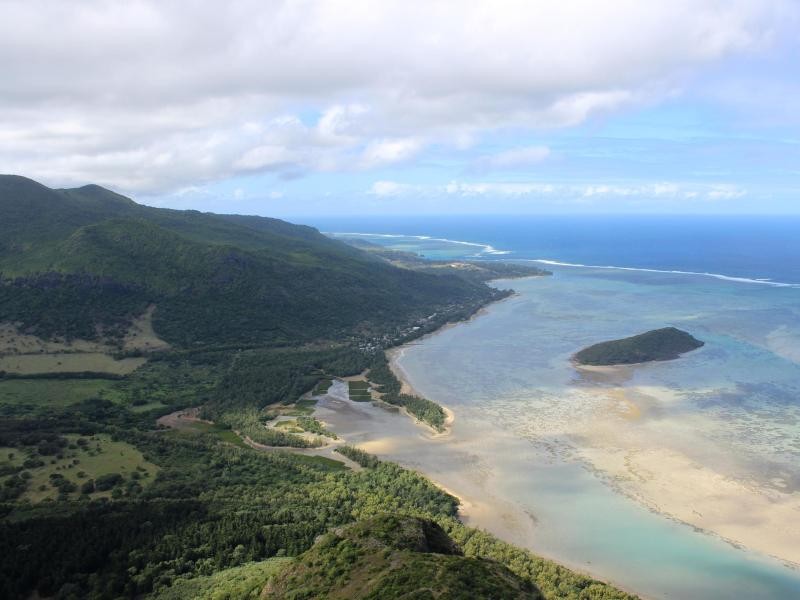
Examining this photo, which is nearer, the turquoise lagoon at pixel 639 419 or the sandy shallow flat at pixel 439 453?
the turquoise lagoon at pixel 639 419

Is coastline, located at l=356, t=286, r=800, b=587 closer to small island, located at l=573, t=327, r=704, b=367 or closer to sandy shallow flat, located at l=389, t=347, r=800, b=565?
sandy shallow flat, located at l=389, t=347, r=800, b=565

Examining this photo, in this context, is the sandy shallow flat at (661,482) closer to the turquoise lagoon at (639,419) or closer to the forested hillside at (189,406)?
the turquoise lagoon at (639,419)

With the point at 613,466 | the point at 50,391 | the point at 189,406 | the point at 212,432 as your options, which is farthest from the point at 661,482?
the point at 50,391

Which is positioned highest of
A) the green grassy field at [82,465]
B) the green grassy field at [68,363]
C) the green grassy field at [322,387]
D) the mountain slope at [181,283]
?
the mountain slope at [181,283]

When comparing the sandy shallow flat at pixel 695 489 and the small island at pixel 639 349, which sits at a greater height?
the small island at pixel 639 349

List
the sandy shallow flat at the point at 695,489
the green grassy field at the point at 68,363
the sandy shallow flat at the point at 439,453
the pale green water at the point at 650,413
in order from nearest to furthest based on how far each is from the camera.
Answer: the pale green water at the point at 650,413, the sandy shallow flat at the point at 695,489, the sandy shallow flat at the point at 439,453, the green grassy field at the point at 68,363

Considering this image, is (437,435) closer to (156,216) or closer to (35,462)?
(35,462)

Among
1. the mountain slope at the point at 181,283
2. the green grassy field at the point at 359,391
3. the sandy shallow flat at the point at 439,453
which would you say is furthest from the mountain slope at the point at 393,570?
the mountain slope at the point at 181,283
